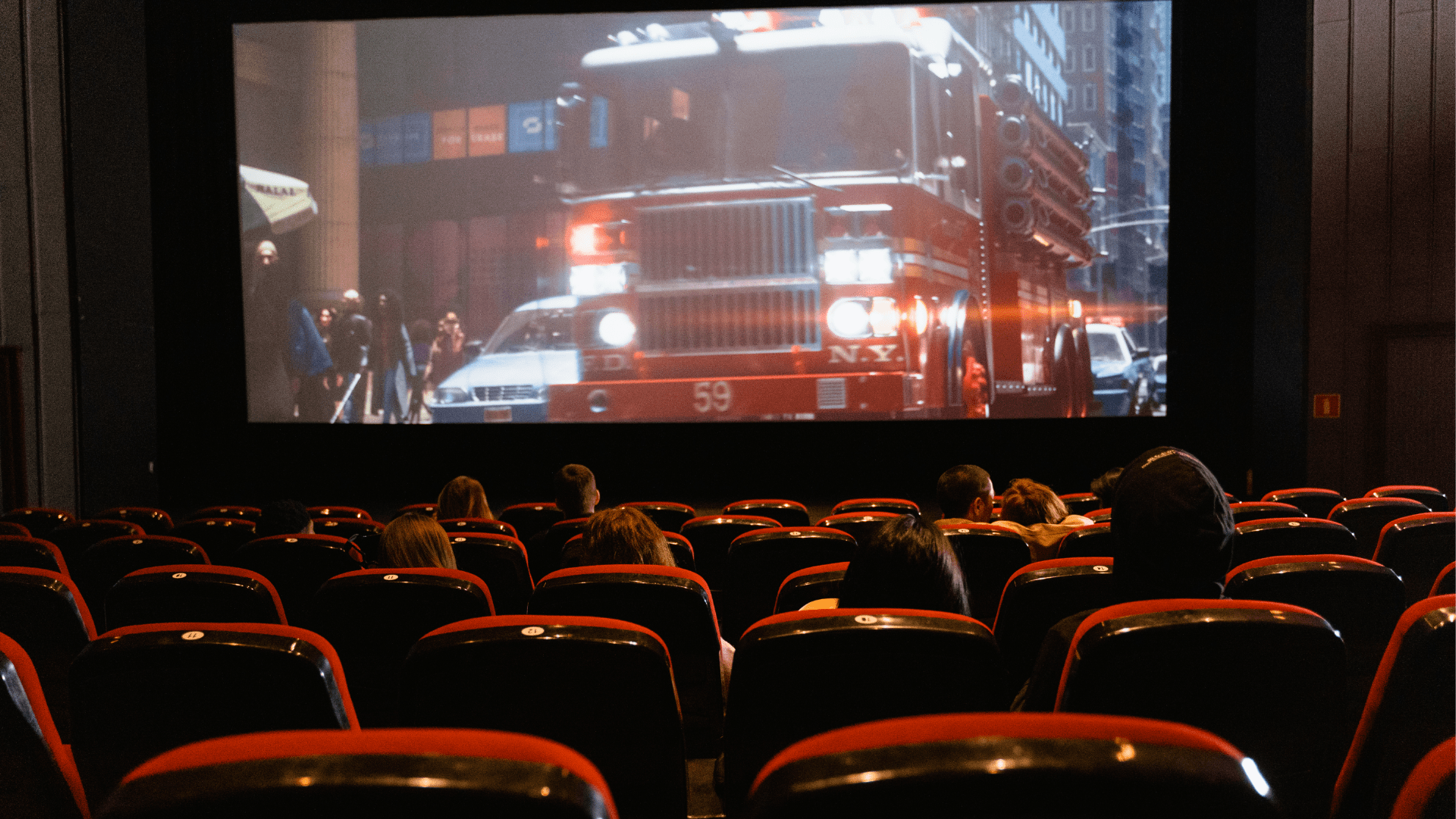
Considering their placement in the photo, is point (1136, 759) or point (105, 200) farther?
point (105, 200)

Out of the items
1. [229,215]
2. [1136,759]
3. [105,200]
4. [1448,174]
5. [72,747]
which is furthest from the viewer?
[229,215]

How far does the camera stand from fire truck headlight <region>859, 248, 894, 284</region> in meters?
7.95

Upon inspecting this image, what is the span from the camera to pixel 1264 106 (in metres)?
8.25

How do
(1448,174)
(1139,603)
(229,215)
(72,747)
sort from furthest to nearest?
(229,215), (1448,174), (72,747), (1139,603)

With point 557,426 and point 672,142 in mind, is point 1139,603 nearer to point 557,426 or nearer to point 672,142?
point 672,142

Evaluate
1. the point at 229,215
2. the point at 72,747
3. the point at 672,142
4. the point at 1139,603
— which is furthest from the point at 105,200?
the point at 1139,603

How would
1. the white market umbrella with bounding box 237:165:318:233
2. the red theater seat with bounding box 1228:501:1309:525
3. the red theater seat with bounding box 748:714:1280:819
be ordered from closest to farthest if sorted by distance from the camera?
the red theater seat with bounding box 748:714:1280:819 → the red theater seat with bounding box 1228:501:1309:525 → the white market umbrella with bounding box 237:165:318:233

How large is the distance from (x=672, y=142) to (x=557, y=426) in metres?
2.98

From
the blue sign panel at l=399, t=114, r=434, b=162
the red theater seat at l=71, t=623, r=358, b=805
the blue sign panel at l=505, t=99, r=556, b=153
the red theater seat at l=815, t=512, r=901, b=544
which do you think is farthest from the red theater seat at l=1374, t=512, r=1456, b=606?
the blue sign panel at l=399, t=114, r=434, b=162

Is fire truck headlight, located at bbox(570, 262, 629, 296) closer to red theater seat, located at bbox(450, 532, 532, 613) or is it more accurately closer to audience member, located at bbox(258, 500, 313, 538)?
audience member, located at bbox(258, 500, 313, 538)

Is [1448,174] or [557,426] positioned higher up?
[1448,174]

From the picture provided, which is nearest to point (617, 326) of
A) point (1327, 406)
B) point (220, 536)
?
point (220, 536)

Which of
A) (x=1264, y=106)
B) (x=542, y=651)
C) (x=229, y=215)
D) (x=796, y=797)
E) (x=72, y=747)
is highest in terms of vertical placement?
(x=1264, y=106)

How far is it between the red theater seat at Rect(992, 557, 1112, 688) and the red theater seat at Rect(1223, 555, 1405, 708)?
27 cm
